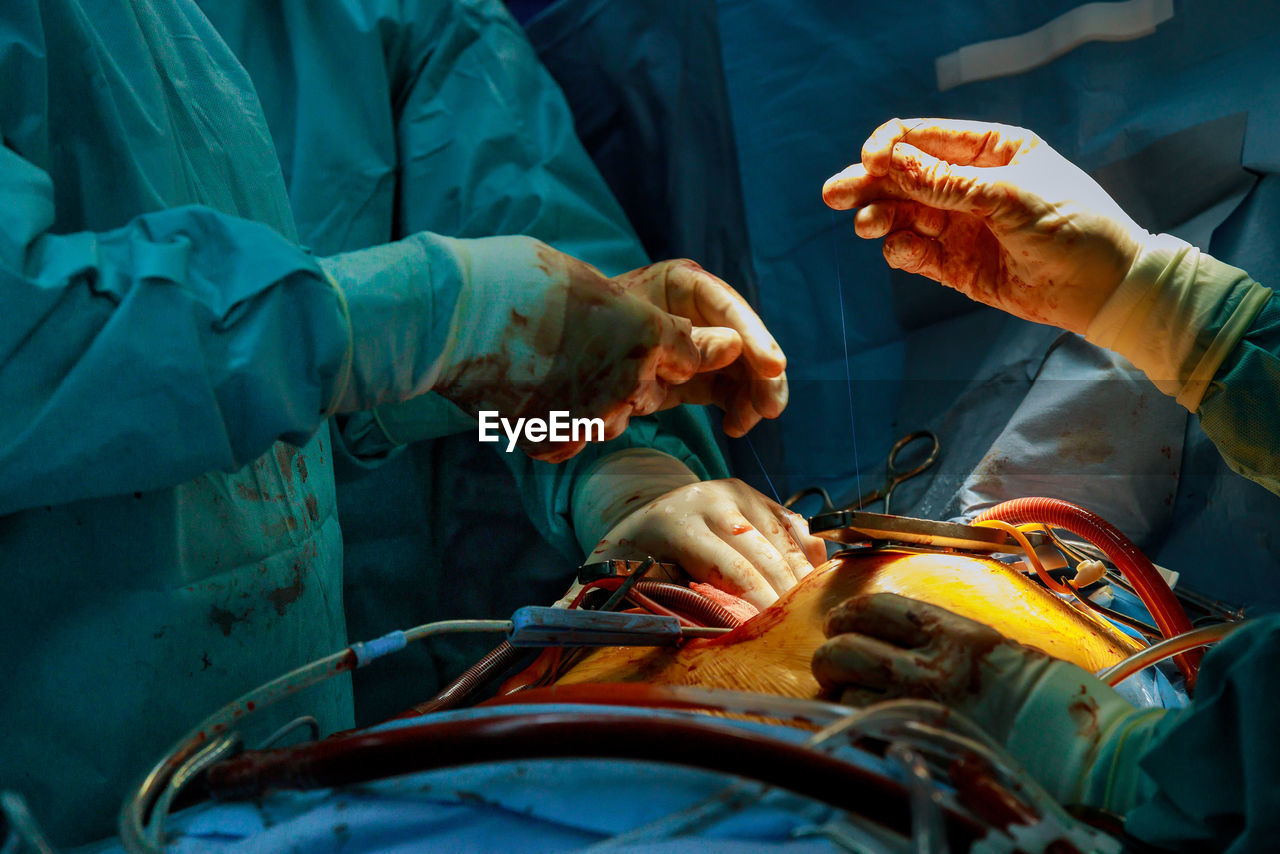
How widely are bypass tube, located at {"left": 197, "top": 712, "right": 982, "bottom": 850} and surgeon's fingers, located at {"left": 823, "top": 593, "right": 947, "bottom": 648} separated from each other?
25 cm

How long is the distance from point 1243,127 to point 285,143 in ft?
6.61

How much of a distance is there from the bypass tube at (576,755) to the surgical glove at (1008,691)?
199 millimetres

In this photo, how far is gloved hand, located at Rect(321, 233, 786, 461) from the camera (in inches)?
47.1

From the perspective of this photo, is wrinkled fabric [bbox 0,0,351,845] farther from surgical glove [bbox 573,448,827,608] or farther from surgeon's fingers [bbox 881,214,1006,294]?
surgeon's fingers [bbox 881,214,1006,294]

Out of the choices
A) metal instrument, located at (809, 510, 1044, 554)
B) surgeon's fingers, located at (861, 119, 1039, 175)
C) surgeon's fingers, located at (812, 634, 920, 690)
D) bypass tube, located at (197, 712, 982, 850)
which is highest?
surgeon's fingers, located at (861, 119, 1039, 175)

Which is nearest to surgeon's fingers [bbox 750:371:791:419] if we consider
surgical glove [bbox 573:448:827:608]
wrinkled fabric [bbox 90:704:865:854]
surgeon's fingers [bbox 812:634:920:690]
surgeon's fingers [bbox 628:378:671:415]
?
surgical glove [bbox 573:448:827:608]

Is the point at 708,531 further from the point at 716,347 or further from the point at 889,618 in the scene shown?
the point at 889,618

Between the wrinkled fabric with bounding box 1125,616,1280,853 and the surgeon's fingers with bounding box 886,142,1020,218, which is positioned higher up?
the surgeon's fingers with bounding box 886,142,1020,218

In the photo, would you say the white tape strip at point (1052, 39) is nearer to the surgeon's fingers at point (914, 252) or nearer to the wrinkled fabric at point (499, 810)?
the surgeon's fingers at point (914, 252)

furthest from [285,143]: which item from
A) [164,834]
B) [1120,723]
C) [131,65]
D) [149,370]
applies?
[1120,723]

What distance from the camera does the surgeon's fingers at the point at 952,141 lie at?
1601 mm

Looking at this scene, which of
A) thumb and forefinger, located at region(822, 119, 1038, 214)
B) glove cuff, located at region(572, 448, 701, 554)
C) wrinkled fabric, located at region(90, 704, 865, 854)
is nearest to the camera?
wrinkled fabric, located at region(90, 704, 865, 854)

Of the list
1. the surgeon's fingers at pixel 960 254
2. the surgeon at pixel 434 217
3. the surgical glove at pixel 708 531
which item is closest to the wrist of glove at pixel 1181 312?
the surgeon's fingers at pixel 960 254

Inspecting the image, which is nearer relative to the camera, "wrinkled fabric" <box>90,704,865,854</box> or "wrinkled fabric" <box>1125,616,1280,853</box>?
"wrinkled fabric" <box>1125,616,1280,853</box>
